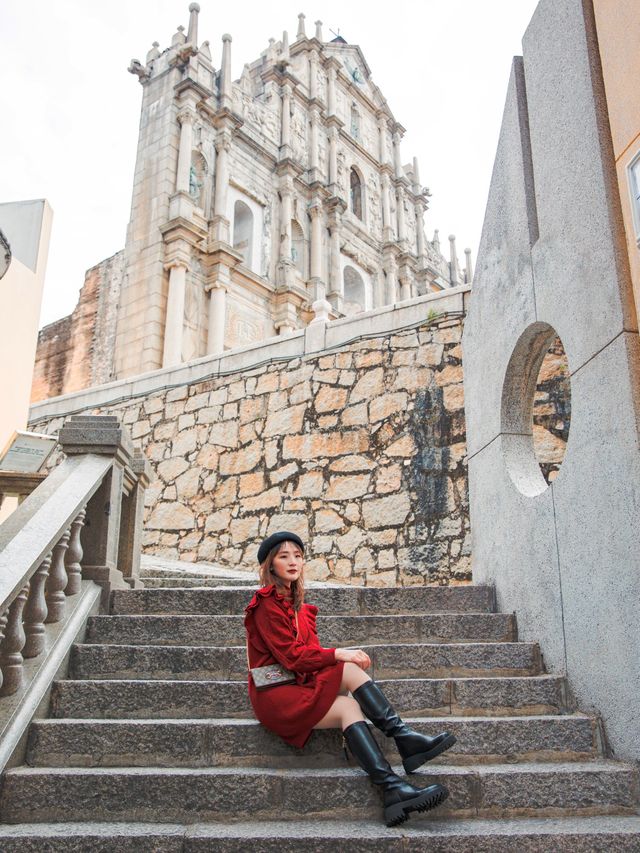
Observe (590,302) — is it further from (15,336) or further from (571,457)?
(15,336)

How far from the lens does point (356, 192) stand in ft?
81.8

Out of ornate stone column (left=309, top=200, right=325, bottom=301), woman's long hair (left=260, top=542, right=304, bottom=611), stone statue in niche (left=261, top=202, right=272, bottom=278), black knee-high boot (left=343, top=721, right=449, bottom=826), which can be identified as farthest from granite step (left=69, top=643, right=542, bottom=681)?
ornate stone column (left=309, top=200, right=325, bottom=301)

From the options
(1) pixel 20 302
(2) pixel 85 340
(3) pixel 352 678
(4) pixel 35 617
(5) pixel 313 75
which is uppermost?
(5) pixel 313 75

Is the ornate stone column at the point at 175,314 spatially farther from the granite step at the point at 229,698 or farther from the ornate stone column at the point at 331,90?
the granite step at the point at 229,698

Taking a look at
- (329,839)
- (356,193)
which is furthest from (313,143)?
(329,839)

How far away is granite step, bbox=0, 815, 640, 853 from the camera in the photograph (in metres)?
2.59

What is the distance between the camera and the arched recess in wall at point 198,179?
18.0 metres

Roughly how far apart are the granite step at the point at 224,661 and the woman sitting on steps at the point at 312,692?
1.87ft

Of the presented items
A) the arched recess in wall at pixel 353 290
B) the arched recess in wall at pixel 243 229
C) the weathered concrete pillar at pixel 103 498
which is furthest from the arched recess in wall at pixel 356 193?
the weathered concrete pillar at pixel 103 498

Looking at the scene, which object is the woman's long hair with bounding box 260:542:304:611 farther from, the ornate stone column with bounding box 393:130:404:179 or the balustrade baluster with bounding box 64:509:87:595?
the ornate stone column with bounding box 393:130:404:179

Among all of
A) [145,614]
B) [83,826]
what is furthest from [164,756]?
[145,614]

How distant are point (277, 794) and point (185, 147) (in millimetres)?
17485

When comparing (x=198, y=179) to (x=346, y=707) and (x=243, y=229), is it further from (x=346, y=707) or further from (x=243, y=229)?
(x=346, y=707)

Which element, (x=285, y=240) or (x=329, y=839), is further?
(x=285, y=240)
